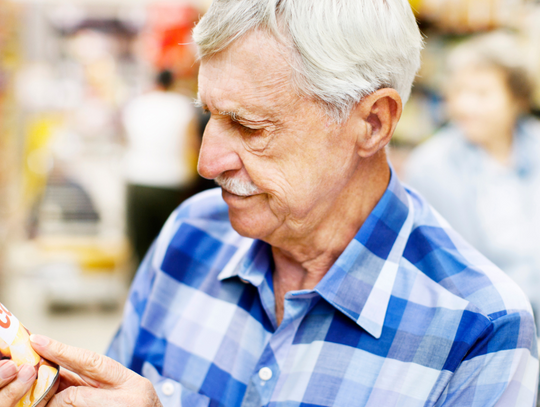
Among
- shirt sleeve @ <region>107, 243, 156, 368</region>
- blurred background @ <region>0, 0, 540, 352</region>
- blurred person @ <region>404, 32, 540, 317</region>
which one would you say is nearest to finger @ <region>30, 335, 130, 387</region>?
shirt sleeve @ <region>107, 243, 156, 368</region>

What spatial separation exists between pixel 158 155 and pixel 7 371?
340 cm

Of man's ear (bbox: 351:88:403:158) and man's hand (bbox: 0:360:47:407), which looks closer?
man's hand (bbox: 0:360:47:407)

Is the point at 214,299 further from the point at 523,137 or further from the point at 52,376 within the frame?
the point at 523,137

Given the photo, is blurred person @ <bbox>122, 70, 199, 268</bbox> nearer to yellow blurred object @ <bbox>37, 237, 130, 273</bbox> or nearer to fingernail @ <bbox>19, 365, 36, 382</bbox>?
yellow blurred object @ <bbox>37, 237, 130, 273</bbox>

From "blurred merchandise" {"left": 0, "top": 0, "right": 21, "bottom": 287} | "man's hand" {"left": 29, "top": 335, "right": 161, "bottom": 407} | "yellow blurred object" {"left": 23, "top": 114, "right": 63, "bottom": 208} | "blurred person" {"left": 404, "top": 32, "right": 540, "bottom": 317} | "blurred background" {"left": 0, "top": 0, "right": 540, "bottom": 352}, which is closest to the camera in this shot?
"man's hand" {"left": 29, "top": 335, "right": 161, "bottom": 407}

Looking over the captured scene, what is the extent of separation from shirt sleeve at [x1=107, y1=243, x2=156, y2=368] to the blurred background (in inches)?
93.3

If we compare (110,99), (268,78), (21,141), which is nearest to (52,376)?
(268,78)

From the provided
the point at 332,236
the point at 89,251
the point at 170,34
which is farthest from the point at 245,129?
the point at 170,34

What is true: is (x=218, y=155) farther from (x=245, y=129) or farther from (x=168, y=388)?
(x=168, y=388)

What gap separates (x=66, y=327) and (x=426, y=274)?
3565 millimetres

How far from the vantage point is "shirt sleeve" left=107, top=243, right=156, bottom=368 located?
120 cm

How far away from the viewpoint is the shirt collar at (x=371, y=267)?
0.98 m

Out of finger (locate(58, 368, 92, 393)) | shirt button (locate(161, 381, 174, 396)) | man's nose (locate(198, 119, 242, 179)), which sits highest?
man's nose (locate(198, 119, 242, 179))

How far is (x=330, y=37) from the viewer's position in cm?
89
